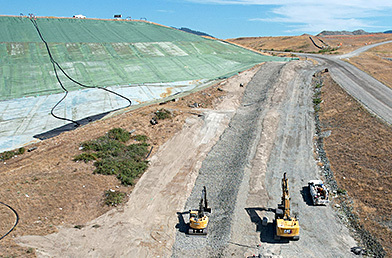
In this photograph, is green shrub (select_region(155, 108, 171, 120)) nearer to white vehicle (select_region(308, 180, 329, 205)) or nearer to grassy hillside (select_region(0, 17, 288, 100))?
grassy hillside (select_region(0, 17, 288, 100))

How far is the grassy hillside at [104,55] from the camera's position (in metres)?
37.7

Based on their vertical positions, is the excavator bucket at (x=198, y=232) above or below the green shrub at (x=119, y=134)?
below

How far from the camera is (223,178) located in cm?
2295

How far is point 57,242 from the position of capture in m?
15.9

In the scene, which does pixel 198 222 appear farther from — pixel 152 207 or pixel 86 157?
pixel 86 157

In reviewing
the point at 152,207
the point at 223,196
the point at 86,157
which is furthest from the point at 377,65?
the point at 86,157

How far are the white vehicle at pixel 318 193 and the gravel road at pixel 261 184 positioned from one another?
0.45 meters

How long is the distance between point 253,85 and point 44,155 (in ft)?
94.6

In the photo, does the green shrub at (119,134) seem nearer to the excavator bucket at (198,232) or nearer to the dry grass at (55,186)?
the dry grass at (55,186)

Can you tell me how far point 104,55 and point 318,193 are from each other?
3555 centimetres

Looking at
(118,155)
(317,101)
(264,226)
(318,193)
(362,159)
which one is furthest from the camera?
(317,101)

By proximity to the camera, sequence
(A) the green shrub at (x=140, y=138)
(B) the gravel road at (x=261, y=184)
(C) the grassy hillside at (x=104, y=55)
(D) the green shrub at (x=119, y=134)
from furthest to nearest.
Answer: (C) the grassy hillside at (x=104, y=55) < (A) the green shrub at (x=140, y=138) < (D) the green shrub at (x=119, y=134) < (B) the gravel road at (x=261, y=184)

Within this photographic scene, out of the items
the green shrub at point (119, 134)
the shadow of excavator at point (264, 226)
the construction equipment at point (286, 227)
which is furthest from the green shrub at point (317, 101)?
the construction equipment at point (286, 227)

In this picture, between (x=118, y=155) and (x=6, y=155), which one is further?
(x=118, y=155)
